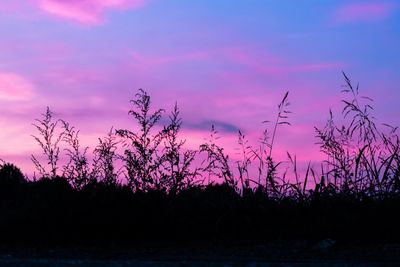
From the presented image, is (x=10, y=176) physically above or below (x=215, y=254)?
above

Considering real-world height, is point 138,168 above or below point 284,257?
above

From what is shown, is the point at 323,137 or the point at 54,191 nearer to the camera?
the point at 54,191

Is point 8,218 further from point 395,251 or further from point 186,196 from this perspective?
point 395,251

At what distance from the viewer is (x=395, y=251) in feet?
20.7

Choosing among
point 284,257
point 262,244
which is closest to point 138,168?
point 262,244

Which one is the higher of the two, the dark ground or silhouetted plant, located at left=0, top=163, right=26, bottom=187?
silhouetted plant, located at left=0, top=163, right=26, bottom=187

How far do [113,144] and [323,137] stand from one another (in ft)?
8.05

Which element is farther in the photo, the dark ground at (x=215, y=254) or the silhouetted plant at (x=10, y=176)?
the silhouetted plant at (x=10, y=176)

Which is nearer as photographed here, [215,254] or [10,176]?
[215,254]

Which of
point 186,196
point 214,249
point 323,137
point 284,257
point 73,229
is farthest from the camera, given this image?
point 323,137

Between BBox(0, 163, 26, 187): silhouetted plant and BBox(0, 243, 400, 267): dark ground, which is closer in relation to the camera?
BBox(0, 243, 400, 267): dark ground

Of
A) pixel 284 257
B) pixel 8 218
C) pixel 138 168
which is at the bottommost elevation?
pixel 284 257

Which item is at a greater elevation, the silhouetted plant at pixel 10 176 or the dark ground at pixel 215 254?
the silhouetted plant at pixel 10 176

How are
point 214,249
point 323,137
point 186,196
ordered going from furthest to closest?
point 323,137 → point 186,196 → point 214,249
